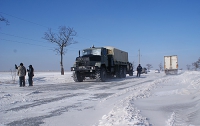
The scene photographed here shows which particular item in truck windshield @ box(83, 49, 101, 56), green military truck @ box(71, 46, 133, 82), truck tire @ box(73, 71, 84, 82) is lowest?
truck tire @ box(73, 71, 84, 82)

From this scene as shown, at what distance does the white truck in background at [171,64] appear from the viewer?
110 feet

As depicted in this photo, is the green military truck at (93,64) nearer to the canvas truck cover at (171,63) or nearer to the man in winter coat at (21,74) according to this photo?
the man in winter coat at (21,74)

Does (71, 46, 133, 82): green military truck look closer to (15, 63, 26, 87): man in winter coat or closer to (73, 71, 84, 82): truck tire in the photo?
(73, 71, 84, 82): truck tire

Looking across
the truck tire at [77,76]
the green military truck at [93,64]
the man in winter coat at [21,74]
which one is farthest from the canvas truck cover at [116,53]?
the man in winter coat at [21,74]

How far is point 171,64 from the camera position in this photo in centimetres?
3391

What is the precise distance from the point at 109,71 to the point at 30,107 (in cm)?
1342

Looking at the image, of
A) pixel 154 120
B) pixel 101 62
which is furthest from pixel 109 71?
pixel 154 120

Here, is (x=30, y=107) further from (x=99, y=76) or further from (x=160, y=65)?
(x=160, y=65)

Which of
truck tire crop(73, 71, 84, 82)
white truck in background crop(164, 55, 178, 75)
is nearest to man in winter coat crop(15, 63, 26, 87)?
truck tire crop(73, 71, 84, 82)

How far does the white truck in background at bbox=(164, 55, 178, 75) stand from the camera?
3362 cm

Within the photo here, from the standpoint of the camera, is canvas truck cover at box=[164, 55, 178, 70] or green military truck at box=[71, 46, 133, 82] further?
canvas truck cover at box=[164, 55, 178, 70]

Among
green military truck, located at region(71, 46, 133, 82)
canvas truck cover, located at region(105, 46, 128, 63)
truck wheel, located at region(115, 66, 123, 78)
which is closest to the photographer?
green military truck, located at region(71, 46, 133, 82)

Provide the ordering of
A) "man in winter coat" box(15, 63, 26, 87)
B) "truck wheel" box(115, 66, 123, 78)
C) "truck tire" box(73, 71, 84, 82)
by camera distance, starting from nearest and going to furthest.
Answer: "man in winter coat" box(15, 63, 26, 87) < "truck tire" box(73, 71, 84, 82) < "truck wheel" box(115, 66, 123, 78)

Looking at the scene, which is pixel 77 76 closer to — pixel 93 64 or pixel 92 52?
pixel 93 64
